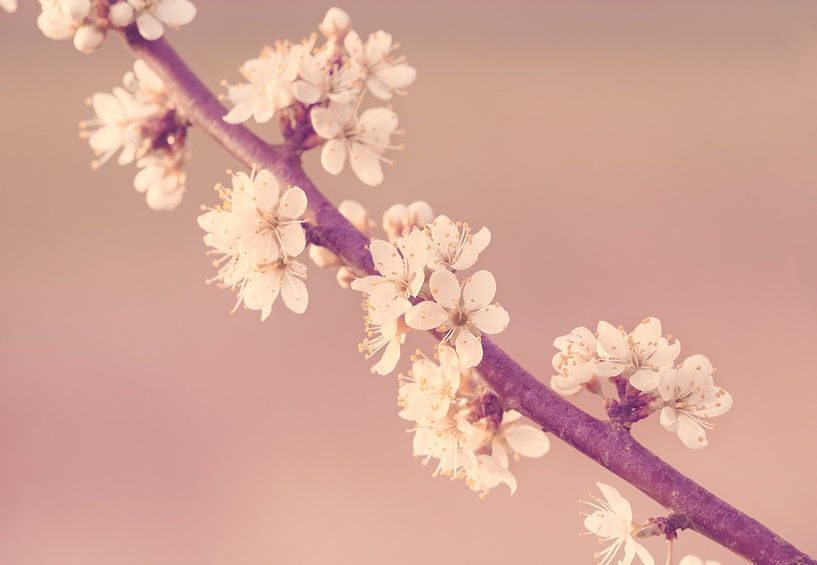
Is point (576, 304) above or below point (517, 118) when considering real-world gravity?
below

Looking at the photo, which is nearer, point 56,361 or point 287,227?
point 287,227

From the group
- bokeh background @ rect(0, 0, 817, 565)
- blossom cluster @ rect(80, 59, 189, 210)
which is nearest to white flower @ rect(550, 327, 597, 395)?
blossom cluster @ rect(80, 59, 189, 210)

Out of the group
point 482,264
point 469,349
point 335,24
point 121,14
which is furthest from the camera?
point 482,264

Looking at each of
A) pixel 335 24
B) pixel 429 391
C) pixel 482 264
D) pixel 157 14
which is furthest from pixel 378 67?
pixel 482 264

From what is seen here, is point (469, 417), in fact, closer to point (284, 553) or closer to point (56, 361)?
point (284, 553)

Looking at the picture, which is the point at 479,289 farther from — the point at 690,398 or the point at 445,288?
the point at 690,398

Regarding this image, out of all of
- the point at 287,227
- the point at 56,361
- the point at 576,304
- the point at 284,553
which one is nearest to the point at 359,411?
the point at 284,553
